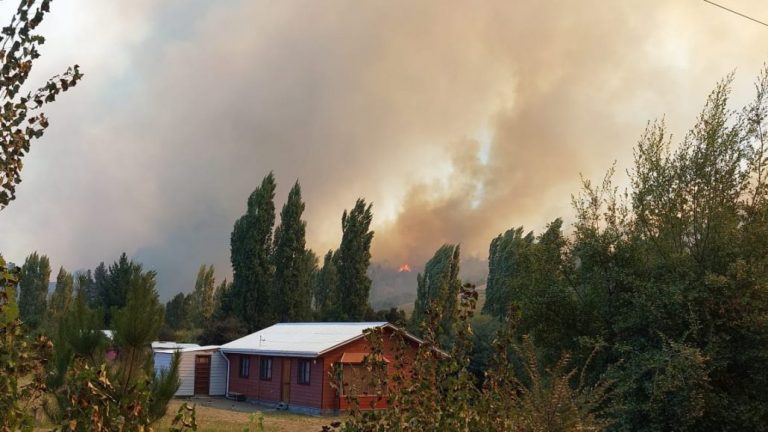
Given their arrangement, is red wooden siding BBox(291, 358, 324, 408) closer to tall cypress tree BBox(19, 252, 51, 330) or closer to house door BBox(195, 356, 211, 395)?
house door BBox(195, 356, 211, 395)

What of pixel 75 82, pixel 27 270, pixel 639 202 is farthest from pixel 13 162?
pixel 27 270

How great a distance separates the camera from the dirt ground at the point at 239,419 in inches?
930

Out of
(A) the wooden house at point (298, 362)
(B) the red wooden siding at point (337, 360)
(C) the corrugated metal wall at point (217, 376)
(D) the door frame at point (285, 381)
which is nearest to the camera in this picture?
(B) the red wooden siding at point (337, 360)

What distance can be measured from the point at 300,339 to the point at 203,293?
4948 centimetres

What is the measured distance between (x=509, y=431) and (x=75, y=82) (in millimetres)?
4694

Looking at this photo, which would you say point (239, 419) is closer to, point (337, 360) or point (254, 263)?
point (337, 360)

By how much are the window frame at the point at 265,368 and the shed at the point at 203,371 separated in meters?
4.12

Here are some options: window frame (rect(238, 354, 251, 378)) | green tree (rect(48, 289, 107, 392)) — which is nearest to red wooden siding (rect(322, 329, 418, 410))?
window frame (rect(238, 354, 251, 378))

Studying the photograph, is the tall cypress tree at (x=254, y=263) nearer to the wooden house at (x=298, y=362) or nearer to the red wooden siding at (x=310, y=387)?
the wooden house at (x=298, y=362)

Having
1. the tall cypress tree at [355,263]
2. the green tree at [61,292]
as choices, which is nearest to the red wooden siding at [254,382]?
the tall cypress tree at [355,263]

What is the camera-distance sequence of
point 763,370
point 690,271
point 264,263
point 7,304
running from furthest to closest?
1. point 264,263
2. point 690,271
3. point 763,370
4. point 7,304

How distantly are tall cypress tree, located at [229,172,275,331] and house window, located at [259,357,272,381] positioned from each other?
49.8 ft

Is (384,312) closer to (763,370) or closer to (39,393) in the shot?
(763,370)

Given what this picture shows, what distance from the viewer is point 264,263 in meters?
52.2
